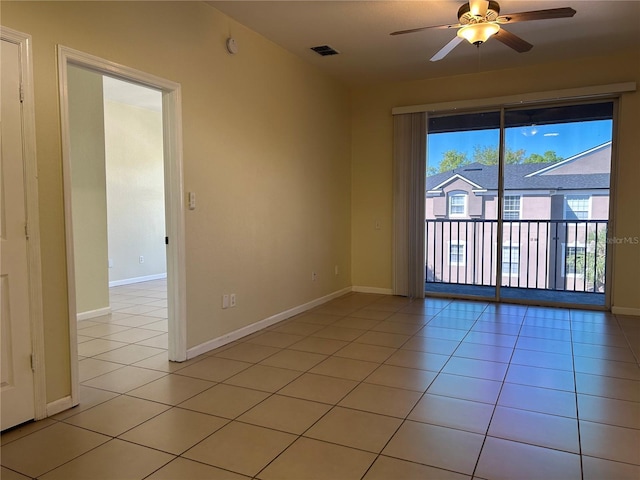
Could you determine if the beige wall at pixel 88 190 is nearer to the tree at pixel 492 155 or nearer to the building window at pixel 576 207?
the tree at pixel 492 155

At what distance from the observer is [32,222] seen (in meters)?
2.35

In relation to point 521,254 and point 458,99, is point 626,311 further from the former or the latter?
point 458,99

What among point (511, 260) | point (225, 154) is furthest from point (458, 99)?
point (225, 154)

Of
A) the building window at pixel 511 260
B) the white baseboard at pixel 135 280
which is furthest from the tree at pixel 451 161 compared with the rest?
the white baseboard at pixel 135 280

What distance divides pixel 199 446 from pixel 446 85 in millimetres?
4961

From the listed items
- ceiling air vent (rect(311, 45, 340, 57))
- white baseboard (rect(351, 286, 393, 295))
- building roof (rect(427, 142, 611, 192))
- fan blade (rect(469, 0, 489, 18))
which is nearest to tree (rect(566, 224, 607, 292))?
building roof (rect(427, 142, 611, 192))

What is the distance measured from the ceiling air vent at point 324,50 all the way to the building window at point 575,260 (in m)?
3.74

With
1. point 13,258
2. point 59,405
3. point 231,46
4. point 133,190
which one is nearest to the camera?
point 13,258

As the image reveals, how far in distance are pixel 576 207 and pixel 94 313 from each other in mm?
5658

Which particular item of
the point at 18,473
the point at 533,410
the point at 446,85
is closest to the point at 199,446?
the point at 18,473

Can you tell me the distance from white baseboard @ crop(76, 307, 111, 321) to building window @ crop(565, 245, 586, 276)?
5.59 meters

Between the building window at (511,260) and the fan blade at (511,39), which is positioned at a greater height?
the fan blade at (511,39)

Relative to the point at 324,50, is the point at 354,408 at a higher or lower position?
lower

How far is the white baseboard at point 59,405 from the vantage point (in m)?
2.46
